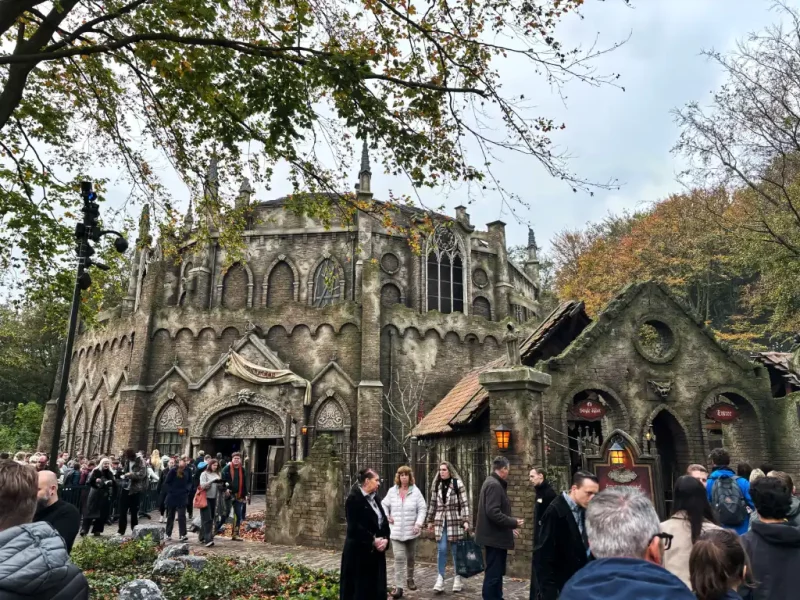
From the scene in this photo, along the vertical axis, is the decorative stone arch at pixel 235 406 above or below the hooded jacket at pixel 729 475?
above

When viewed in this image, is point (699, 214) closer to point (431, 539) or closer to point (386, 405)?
point (386, 405)

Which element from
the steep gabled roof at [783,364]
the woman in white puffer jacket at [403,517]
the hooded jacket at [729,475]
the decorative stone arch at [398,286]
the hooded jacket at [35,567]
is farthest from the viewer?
the decorative stone arch at [398,286]

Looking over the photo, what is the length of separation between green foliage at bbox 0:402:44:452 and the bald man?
38.5 meters

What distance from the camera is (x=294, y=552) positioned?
12.3 m

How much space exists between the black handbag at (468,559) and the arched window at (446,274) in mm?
22836

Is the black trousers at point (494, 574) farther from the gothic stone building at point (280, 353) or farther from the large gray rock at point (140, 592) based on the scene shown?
the gothic stone building at point (280, 353)

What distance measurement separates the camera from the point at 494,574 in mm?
7090

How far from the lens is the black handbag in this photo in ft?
27.7

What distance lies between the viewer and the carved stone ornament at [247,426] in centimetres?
2461

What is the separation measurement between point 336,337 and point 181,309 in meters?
7.24

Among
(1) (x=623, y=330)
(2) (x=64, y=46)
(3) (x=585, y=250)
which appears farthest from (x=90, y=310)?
(3) (x=585, y=250)

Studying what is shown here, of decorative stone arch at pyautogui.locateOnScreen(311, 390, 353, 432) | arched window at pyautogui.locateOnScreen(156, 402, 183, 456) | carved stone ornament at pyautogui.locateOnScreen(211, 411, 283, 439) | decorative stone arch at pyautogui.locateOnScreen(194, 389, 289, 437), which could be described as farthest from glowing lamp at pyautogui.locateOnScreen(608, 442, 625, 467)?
arched window at pyautogui.locateOnScreen(156, 402, 183, 456)

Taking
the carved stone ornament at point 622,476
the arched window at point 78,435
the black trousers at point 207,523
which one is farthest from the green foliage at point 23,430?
the carved stone ornament at point 622,476

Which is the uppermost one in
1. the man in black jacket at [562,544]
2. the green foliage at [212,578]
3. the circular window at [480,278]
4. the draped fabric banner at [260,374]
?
the circular window at [480,278]
